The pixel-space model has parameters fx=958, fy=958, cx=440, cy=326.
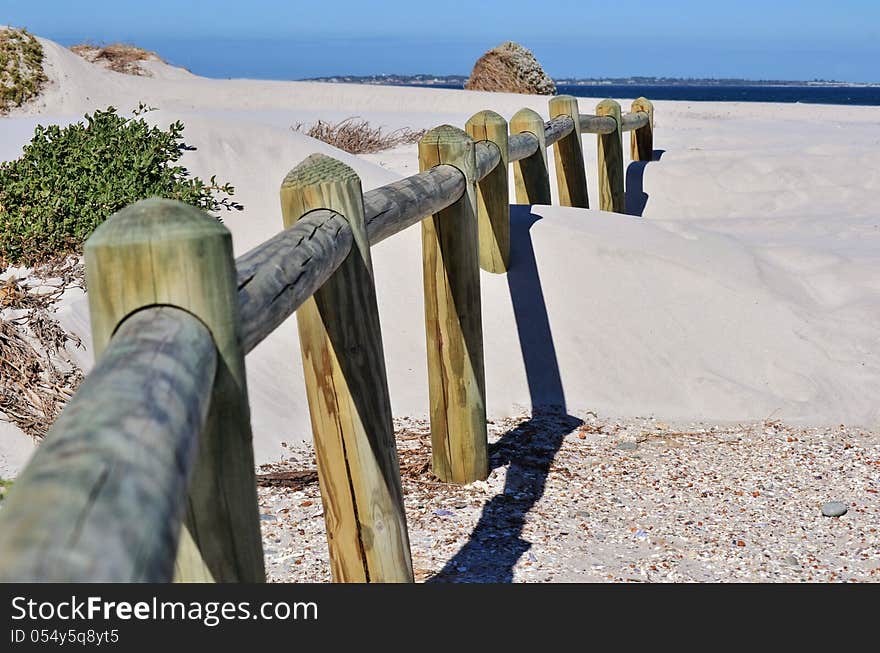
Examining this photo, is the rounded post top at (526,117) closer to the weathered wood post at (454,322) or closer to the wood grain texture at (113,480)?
the weathered wood post at (454,322)

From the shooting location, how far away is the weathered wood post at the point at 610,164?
8719mm

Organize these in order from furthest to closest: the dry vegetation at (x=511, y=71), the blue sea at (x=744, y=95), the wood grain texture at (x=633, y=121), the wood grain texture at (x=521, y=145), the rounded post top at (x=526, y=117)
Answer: the blue sea at (x=744, y=95), the dry vegetation at (x=511, y=71), the wood grain texture at (x=633, y=121), the rounded post top at (x=526, y=117), the wood grain texture at (x=521, y=145)

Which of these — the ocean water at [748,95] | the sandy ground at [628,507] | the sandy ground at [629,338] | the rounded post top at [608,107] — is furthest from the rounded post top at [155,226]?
the ocean water at [748,95]

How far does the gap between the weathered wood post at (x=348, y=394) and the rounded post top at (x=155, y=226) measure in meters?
1.10

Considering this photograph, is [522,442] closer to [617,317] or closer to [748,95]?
[617,317]

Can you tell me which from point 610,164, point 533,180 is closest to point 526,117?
point 533,180

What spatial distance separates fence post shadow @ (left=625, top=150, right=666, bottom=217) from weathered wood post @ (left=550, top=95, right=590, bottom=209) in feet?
4.87

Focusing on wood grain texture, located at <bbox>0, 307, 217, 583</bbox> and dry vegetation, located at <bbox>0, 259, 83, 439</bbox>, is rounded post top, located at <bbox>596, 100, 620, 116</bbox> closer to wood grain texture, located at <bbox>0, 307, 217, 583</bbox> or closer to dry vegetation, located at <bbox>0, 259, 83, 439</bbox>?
dry vegetation, located at <bbox>0, 259, 83, 439</bbox>

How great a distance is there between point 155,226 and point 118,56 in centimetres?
2186

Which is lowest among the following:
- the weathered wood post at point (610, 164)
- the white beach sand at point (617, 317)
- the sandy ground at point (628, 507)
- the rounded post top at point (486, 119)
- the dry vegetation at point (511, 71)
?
the sandy ground at point (628, 507)

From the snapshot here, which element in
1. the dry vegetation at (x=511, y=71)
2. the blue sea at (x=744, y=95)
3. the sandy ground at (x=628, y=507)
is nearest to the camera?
the sandy ground at (x=628, y=507)

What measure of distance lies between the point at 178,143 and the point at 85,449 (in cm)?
565
